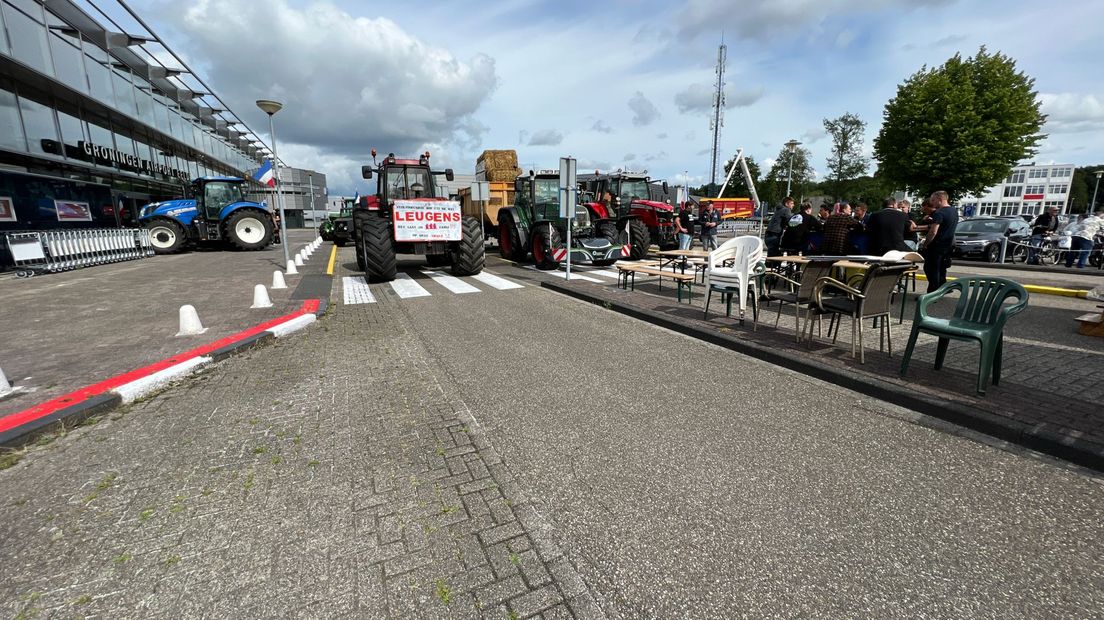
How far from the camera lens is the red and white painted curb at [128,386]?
322 cm

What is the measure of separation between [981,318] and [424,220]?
9.27 metres

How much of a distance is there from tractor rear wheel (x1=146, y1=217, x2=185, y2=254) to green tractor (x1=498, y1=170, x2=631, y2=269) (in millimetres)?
14069

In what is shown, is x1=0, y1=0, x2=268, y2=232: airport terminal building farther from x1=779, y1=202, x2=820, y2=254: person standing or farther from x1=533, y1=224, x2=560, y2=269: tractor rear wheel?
x1=779, y1=202, x2=820, y2=254: person standing

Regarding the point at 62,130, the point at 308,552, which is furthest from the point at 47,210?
the point at 308,552

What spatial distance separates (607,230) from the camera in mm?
13617

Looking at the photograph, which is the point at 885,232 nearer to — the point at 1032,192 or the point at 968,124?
the point at 968,124

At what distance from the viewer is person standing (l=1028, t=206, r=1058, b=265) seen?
549 inches

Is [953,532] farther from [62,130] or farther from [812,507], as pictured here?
[62,130]

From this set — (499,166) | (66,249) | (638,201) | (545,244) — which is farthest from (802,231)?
(66,249)

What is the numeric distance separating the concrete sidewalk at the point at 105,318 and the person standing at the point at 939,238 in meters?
10.3

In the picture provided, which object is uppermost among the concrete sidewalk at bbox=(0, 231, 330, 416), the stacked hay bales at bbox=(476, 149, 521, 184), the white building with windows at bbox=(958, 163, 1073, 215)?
the white building with windows at bbox=(958, 163, 1073, 215)

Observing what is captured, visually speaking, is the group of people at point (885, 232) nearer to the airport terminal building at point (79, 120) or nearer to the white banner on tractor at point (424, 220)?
the white banner on tractor at point (424, 220)

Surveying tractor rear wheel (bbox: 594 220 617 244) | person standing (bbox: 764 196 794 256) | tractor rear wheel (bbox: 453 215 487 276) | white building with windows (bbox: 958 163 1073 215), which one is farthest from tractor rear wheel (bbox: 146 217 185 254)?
white building with windows (bbox: 958 163 1073 215)

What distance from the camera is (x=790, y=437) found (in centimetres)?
319
